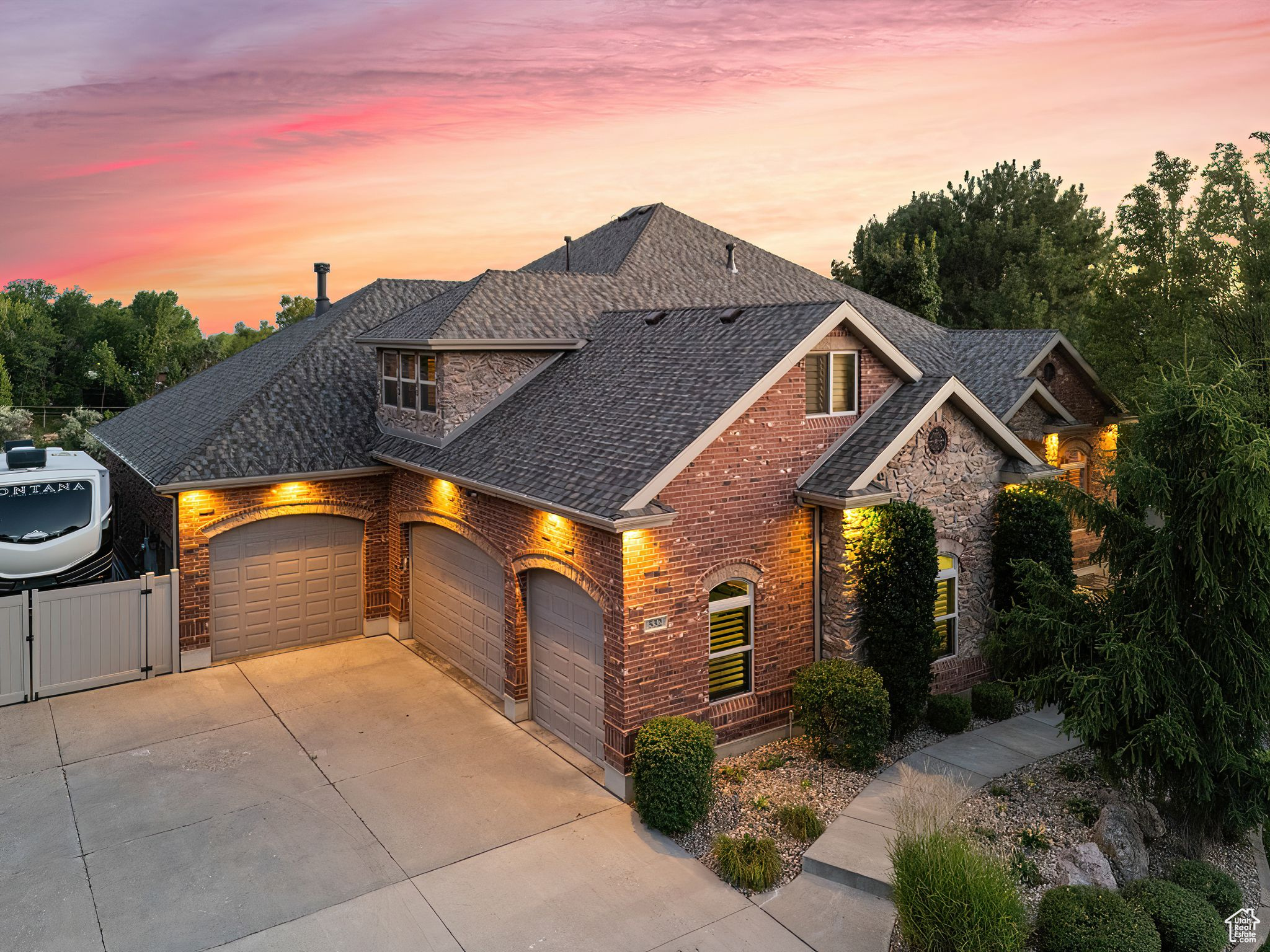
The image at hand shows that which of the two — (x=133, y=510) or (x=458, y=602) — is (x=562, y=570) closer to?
(x=458, y=602)

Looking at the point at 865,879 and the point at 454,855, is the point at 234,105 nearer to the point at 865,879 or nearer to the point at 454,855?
the point at 454,855

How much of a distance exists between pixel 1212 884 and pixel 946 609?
5680 mm

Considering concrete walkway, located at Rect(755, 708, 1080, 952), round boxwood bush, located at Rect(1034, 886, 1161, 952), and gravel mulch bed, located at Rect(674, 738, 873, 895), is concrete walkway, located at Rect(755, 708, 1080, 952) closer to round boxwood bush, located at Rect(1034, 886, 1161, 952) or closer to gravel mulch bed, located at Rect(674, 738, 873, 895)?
gravel mulch bed, located at Rect(674, 738, 873, 895)

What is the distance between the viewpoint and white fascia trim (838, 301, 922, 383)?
12930mm

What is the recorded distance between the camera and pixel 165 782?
1186 centimetres

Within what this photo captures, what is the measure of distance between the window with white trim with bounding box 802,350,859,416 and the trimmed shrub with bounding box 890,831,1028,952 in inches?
264

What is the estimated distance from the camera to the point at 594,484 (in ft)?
39.0

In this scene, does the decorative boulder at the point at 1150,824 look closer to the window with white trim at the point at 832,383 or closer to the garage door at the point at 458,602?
the window with white trim at the point at 832,383

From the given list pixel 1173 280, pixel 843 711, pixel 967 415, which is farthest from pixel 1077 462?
pixel 843 711

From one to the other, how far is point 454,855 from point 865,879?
15.1 ft

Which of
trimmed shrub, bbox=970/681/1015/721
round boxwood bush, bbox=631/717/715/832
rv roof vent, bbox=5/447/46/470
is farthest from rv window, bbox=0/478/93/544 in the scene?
trimmed shrub, bbox=970/681/1015/721

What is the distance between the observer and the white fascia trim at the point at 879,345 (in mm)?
12930

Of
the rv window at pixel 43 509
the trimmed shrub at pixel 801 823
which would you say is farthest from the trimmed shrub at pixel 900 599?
the rv window at pixel 43 509

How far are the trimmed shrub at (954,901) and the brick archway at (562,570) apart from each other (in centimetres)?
473
